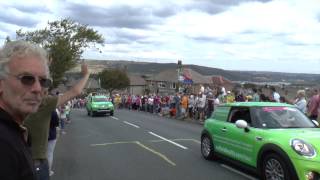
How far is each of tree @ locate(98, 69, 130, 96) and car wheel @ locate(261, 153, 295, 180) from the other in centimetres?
11480

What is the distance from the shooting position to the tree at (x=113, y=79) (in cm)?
12256

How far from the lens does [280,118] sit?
30.7 ft

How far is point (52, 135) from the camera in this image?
7.50 m

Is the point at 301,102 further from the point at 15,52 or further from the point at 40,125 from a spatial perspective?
the point at 15,52

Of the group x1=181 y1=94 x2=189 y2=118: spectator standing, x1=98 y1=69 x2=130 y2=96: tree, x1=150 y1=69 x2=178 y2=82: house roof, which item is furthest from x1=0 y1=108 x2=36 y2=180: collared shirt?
x1=98 y1=69 x2=130 y2=96: tree

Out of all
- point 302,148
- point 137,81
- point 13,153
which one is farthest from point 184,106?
point 137,81

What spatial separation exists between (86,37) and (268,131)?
36093 millimetres

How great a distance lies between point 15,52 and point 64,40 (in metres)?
39.8

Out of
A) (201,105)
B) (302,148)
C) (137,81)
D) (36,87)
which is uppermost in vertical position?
(36,87)

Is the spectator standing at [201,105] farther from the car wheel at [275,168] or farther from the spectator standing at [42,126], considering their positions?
the spectator standing at [42,126]

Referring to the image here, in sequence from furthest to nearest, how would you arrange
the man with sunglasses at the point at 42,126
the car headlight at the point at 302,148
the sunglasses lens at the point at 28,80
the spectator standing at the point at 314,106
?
1. the spectator standing at the point at 314,106
2. the car headlight at the point at 302,148
3. the man with sunglasses at the point at 42,126
4. the sunglasses lens at the point at 28,80

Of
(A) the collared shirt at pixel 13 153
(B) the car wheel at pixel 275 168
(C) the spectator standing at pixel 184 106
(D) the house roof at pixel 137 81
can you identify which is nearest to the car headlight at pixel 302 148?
(B) the car wheel at pixel 275 168

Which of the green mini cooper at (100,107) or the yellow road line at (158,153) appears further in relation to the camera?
the green mini cooper at (100,107)

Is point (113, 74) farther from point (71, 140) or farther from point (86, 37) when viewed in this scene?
point (71, 140)
